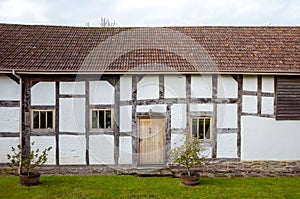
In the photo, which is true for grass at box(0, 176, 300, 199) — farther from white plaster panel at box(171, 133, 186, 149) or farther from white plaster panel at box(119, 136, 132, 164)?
white plaster panel at box(171, 133, 186, 149)

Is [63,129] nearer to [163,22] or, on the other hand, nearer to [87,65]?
[87,65]

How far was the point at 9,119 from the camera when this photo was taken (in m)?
10.2

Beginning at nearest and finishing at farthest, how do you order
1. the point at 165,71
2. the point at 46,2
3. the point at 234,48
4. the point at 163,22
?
1. the point at 165,71
2. the point at 234,48
3. the point at 46,2
4. the point at 163,22

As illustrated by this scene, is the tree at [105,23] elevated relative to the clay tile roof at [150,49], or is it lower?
elevated

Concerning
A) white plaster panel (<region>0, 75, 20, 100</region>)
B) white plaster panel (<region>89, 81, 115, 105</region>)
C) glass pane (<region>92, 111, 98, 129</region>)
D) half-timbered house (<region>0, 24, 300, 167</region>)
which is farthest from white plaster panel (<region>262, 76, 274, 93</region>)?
white plaster panel (<region>0, 75, 20, 100</region>)

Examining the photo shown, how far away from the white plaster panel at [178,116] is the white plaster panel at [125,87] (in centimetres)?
151

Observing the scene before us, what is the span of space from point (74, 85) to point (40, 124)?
1679mm

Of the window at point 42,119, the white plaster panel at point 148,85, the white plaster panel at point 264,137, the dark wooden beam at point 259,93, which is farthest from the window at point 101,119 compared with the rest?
the dark wooden beam at point 259,93

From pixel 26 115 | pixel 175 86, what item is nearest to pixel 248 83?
pixel 175 86

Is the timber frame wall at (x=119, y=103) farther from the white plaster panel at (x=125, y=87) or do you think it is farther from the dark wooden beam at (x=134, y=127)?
the white plaster panel at (x=125, y=87)

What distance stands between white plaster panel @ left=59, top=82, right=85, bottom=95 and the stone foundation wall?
7.95 ft

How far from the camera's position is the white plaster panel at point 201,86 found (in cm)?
1041

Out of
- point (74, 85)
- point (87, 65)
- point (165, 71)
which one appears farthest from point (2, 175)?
point (165, 71)

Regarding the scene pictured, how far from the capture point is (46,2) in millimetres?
14750
